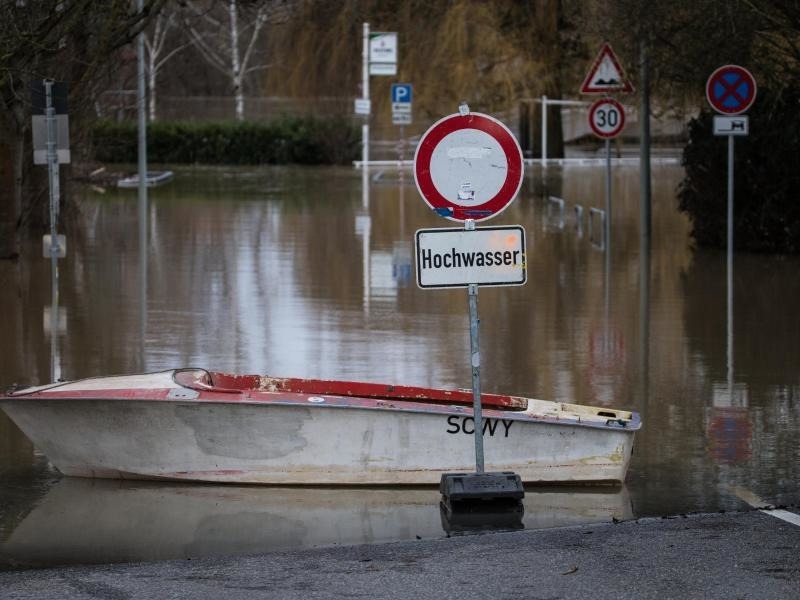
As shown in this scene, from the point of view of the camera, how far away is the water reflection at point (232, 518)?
8086 millimetres

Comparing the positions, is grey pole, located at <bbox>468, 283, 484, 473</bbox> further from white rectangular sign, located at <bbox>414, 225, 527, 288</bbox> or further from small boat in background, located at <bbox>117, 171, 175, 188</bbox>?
small boat in background, located at <bbox>117, 171, 175, 188</bbox>

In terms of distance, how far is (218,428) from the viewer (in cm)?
912

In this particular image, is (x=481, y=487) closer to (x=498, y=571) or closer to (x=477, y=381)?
(x=477, y=381)

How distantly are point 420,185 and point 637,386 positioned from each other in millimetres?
4771

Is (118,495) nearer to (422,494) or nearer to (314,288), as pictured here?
(422,494)

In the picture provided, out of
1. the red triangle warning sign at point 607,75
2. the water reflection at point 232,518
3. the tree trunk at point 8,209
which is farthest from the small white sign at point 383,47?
the water reflection at point 232,518

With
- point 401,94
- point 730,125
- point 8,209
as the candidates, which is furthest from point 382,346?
point 401,94

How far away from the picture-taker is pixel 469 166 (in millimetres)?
8625

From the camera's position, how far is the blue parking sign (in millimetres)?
43719

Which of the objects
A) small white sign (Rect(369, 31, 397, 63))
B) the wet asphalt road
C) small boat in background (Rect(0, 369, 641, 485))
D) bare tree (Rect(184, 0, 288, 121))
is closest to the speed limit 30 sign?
small boat in background (Rect(0, 369, 641, 485))

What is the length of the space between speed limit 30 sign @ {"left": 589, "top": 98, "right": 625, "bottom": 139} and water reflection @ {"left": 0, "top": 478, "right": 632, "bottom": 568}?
14977 mm

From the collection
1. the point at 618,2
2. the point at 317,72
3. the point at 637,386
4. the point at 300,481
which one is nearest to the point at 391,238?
the point at 618,2

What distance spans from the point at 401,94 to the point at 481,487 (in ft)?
118

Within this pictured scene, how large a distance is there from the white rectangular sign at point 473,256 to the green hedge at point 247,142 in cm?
4215
